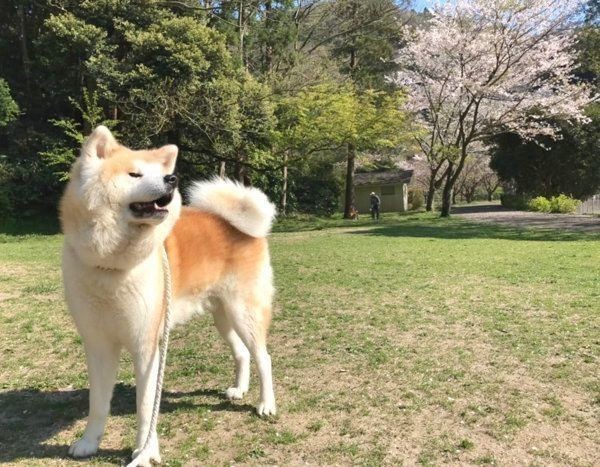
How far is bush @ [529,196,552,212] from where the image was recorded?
3117cm

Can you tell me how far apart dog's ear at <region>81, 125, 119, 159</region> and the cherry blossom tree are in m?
23.9

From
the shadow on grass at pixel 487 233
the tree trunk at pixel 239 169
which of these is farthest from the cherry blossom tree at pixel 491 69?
the tree trunk at pixel 239 169

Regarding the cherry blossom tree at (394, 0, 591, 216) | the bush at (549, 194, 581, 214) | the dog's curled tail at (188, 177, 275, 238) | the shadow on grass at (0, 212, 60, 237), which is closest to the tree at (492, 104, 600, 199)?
the cherry blossom tree at (394, 0, 591, 216)

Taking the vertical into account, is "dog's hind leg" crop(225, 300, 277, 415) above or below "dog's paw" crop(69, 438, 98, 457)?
above

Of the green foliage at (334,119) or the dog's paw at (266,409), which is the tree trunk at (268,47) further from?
the dog's paw at (266,409)

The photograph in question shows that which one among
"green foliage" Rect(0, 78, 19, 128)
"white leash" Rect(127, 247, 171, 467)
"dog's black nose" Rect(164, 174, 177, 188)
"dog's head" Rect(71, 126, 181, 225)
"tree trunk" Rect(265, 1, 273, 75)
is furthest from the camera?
"tree trunk" Rect(265, 1, 273, 75)

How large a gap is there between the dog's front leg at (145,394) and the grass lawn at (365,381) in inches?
7.5

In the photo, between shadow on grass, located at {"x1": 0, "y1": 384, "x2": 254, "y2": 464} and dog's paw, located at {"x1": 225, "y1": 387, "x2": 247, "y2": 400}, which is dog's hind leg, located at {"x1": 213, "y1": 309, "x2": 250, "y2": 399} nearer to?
dog's paw, located at {"x1": 225, "y1": 387, "x2": 247, "y2": 400}

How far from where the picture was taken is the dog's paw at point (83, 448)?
3.14m

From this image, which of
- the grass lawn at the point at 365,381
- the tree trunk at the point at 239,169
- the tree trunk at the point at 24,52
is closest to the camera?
the grass lawn at the point at 365,381

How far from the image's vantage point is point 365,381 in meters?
4.42

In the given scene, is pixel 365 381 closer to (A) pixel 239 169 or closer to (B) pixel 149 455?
(B) pixel 149 455

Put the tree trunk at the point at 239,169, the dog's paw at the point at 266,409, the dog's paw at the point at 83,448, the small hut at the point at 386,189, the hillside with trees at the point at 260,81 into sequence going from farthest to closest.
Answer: the small hut at the point at 386,189 < the tree trunk at the point at 239,169 < the hillside with trees at the point at 260,81 < the dog's paw at the point at 266,409 < the dog's paw at the point at 83,448

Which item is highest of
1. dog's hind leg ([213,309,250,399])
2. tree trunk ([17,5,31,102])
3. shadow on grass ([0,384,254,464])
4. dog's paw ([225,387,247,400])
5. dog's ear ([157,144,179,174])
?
tree trunk ([17,5,31,102])
